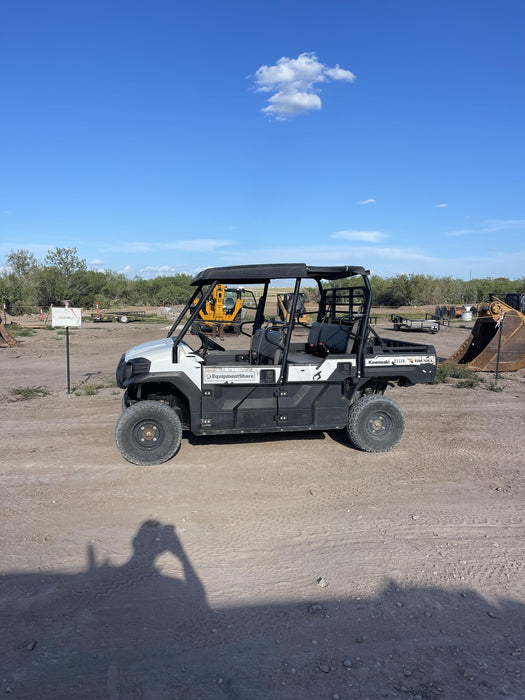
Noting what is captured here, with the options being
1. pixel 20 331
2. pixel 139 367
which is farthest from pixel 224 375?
pixel 20 331

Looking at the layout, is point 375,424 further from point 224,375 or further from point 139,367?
point 139,367

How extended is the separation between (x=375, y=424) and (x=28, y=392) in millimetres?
7005

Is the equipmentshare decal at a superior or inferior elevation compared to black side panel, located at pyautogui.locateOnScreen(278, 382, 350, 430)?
superior

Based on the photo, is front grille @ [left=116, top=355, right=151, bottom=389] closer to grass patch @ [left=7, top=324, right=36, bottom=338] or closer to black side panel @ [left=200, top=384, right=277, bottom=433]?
black side panel @ [left=200, top=384, right=277, bottom=433]

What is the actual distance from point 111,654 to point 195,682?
55cm

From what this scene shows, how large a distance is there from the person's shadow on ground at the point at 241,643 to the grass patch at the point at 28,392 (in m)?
6.49

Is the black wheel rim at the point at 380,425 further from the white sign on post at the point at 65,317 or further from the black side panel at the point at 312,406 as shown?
the white sign on post at the point at 65,317

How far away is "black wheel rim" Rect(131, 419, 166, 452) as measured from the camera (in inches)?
225

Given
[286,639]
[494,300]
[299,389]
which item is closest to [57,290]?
[494,300]

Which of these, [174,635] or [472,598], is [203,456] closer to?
[174,635]

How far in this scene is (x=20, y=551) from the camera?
3816 mm

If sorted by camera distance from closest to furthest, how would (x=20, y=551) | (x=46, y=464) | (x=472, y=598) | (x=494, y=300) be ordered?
(x=472, y=598)
(x=20, y=551)
(x=46, y=464)
(x=494, y=300)

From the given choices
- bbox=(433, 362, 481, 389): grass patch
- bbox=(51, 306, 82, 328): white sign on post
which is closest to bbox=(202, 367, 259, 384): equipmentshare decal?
bbox=(51, 306, 82, 328): white sign on post

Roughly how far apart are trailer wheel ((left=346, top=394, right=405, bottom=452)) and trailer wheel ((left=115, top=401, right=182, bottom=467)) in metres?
2.26
